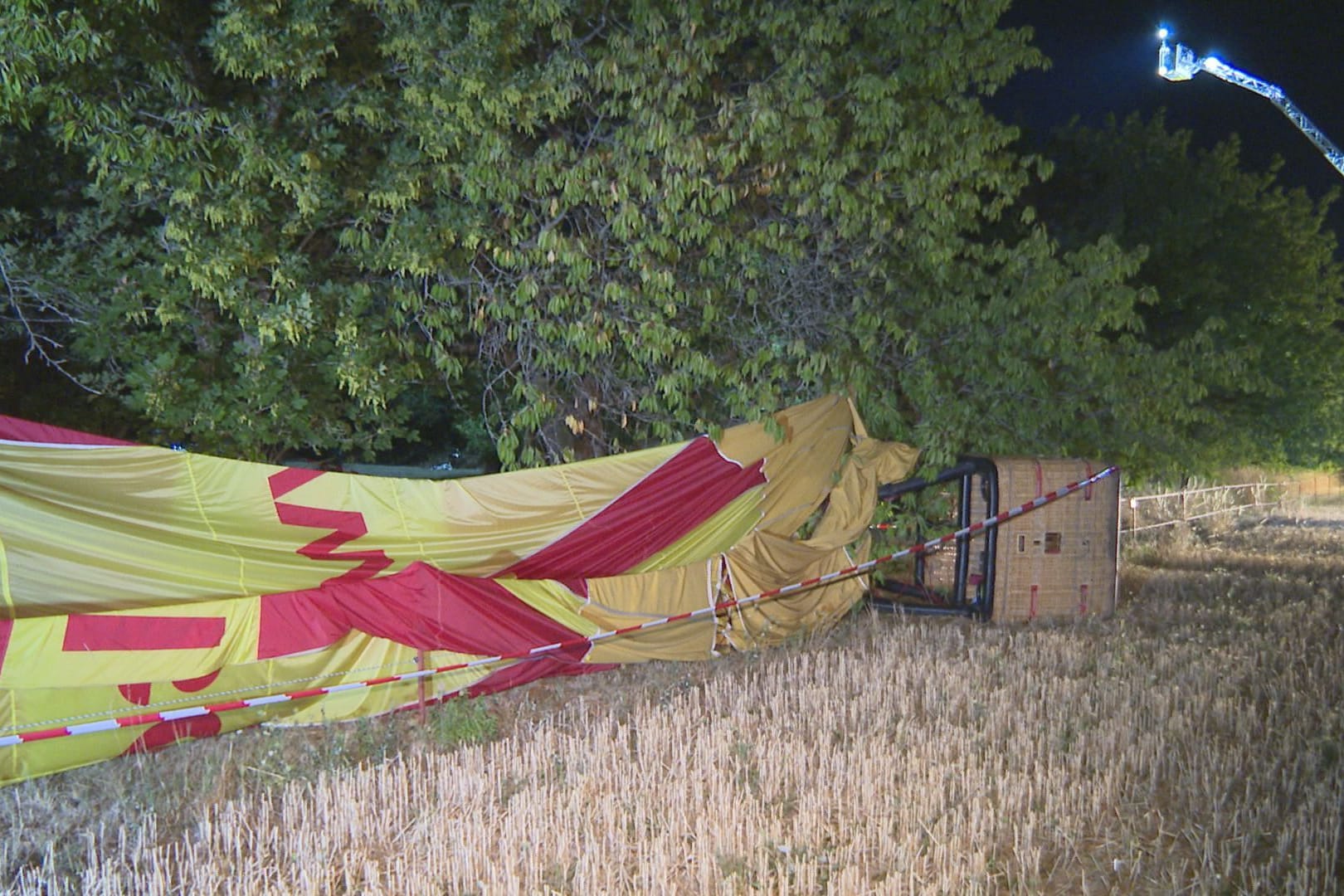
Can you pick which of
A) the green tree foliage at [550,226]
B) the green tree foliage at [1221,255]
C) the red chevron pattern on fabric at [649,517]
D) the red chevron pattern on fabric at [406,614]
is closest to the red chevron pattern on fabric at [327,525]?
the red chevron pattern on fabric at [406,614]

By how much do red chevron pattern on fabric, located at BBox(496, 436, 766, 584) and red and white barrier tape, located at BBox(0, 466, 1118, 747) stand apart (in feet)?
1.56

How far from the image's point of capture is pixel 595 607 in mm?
7223

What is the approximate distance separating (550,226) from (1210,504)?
1525 cm

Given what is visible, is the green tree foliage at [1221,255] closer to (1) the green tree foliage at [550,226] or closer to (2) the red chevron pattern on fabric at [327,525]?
(1) the green tree foliage at [550,226]

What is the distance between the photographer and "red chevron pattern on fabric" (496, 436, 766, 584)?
7.21 m

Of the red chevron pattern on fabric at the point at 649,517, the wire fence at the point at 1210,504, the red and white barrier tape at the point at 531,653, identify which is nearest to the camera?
the red and white barrier tape at the point at 531,653

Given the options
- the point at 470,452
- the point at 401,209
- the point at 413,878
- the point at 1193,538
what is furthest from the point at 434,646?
the point at 470,452

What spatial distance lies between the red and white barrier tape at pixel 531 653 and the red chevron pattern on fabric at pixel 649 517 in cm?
48

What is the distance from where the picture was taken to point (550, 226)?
7.91 meters

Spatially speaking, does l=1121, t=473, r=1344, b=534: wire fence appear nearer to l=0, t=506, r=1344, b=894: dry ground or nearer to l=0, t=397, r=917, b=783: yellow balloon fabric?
l=0, t=397, r=917, b=783: yellow balloon fabric

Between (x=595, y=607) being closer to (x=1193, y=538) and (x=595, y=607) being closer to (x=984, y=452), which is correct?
(x=984, y=452)

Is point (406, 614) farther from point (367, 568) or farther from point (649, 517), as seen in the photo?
point (649, 517)

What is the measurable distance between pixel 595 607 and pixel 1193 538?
1092 cm

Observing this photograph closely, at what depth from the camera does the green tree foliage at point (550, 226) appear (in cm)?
750
